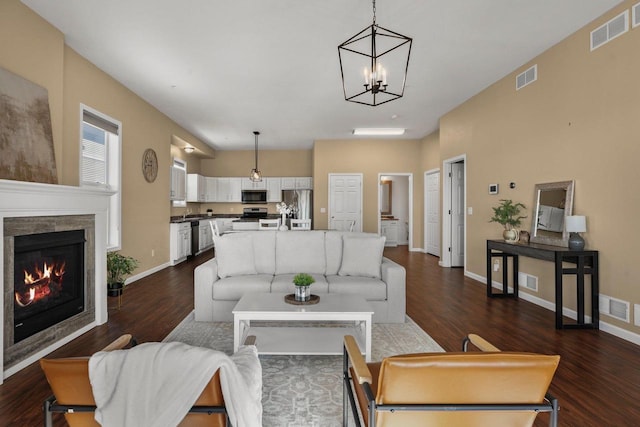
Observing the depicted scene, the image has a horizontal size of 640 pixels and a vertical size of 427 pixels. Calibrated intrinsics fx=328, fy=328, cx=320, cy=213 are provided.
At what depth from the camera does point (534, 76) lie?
4.07 meters

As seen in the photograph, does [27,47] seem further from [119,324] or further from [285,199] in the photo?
[285,199]

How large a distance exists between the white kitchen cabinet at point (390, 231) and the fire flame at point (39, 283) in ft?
26.4

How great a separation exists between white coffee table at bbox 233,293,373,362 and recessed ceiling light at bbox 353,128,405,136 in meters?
5.63

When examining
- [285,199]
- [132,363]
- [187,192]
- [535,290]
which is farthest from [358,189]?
[132,363]

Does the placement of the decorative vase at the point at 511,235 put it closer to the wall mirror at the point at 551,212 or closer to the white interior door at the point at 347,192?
the wall mirror at the point at 551,212

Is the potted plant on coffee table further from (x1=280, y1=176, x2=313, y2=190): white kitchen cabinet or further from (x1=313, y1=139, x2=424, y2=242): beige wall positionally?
(x1=280, y1=176, x2=313, y2=190): white kitchen cabinet

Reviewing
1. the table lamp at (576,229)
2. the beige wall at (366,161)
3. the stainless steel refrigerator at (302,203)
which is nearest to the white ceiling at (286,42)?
the table lamp at (576,229)

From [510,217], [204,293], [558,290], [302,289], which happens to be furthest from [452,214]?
[204,293]

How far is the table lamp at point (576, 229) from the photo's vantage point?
3257 mm

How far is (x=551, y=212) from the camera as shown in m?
3.82

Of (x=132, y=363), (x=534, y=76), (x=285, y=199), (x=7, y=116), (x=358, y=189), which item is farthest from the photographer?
(x=285, y=199)

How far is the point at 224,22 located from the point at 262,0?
55 centimetres

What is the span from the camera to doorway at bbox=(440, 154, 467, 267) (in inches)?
259

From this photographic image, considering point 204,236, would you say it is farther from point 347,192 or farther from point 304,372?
point 304,372
